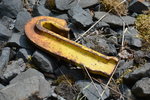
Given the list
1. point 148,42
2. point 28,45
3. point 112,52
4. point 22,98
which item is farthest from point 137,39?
point 22,98

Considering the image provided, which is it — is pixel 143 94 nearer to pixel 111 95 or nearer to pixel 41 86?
pixel 111 95

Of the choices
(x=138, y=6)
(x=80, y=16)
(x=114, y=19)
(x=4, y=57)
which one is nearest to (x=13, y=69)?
(x=4, y=57)

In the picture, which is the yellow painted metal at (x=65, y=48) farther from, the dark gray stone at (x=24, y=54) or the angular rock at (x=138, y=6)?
the angular rock at (x=138, y=6)

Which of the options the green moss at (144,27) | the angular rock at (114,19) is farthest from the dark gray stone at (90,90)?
the angular rock at (114,19)

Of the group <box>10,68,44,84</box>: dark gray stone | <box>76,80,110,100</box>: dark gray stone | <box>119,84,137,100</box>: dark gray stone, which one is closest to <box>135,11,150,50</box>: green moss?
<box>119,84,137,100</box>: dark gray stone

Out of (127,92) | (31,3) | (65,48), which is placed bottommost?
(127,92)

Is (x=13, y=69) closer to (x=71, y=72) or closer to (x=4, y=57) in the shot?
(x=4, y=57)
